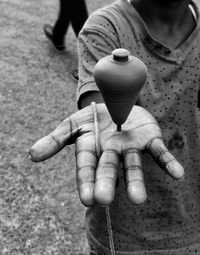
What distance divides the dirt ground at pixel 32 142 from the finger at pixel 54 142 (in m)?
1.17

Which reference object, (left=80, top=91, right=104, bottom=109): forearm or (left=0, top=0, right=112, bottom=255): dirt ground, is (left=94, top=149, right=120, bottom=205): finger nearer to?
(left=80, top=91, right=104, bottom=109): forearm

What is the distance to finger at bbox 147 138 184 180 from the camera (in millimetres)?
783

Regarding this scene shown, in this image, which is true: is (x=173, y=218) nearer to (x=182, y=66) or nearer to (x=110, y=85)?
(x=182, y=66)

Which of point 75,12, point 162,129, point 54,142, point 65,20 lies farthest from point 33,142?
point 54,142

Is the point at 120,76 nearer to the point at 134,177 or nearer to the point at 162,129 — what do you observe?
the point at 134,177

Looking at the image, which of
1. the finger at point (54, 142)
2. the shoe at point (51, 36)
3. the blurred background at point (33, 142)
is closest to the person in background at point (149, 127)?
the finger at point (54, 142)

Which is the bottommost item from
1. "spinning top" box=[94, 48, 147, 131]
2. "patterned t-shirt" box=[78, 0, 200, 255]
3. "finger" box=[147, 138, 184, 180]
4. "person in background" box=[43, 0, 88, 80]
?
"person in background" box=[43, 0, 88, 80]

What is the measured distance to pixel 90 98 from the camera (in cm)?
100

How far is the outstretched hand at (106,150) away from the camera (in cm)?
75

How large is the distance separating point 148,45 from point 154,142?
0.33 metres

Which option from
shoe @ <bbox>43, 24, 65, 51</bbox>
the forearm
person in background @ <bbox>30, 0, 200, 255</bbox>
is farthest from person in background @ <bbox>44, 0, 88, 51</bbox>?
the forearm

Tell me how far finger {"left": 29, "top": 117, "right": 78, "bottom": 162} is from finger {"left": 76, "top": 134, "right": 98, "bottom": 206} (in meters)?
0.03

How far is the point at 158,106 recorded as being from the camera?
1079mm

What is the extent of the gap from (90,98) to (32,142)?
150cm
